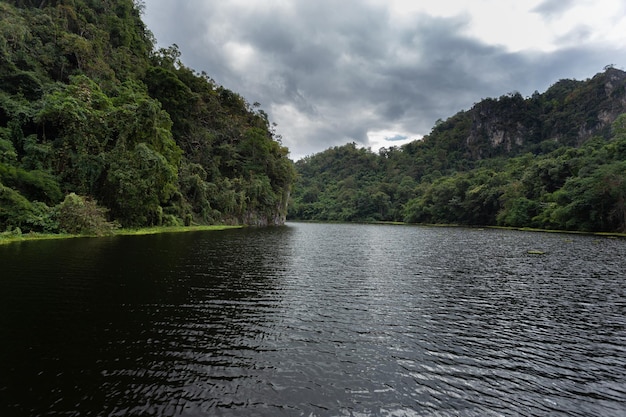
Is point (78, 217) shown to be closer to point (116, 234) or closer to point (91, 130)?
point (116, 234)

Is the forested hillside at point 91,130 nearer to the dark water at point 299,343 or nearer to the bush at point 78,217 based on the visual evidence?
the bush at point 78,217

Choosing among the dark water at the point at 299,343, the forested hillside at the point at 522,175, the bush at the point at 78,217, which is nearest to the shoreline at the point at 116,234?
the bush at the point at 78,217

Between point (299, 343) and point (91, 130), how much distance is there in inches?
1666

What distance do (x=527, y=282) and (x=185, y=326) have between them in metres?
19.0

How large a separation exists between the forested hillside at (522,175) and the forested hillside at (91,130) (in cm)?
6826

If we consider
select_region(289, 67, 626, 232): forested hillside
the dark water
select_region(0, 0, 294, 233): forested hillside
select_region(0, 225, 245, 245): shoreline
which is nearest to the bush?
select_region(0, 0, 294, 233): forested hillside

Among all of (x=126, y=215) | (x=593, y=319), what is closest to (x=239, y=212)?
(x=126, y=215)

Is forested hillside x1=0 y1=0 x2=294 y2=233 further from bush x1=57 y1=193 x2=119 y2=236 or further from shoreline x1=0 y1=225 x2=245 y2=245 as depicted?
shoreline x1=0 y1=225 x2=245 y2=245

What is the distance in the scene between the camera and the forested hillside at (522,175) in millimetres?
61125

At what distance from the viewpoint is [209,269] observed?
2012 cm

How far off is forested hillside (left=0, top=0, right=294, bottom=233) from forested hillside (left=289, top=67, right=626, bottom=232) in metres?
68.3

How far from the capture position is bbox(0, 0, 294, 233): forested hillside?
3353cm

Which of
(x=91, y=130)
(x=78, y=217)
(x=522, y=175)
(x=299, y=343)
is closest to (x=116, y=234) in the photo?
(x=78, y=217)

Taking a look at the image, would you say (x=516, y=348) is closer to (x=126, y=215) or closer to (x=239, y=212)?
(x=126, y=215)
